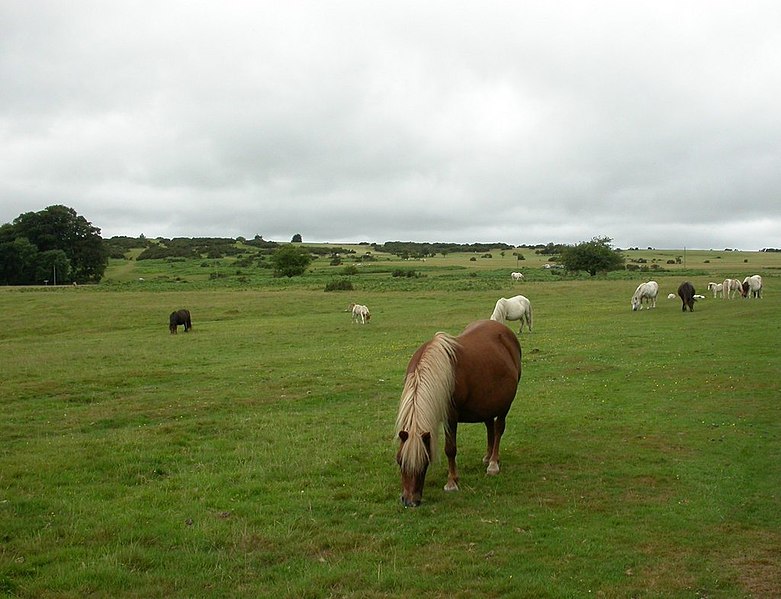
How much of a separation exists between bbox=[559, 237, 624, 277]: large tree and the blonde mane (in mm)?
72271

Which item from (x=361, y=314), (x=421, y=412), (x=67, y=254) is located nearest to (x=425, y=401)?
(x=421, y=412)

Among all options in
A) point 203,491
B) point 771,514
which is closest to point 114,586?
point 203,491

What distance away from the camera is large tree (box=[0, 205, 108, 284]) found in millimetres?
80312

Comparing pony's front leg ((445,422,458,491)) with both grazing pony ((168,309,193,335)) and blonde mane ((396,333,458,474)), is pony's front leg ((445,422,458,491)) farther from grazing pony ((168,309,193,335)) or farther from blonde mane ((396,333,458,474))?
grazing pony ((168,309,193,335))

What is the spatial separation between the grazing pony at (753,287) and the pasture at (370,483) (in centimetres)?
2117

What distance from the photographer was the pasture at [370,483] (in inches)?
234

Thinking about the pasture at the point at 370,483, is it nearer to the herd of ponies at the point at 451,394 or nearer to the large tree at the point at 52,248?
the herd of ponies at the point at 451,394

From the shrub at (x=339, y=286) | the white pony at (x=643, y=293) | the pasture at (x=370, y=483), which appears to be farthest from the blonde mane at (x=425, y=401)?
the shrub at (x=339, y=286)

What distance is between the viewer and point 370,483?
863 centimetres

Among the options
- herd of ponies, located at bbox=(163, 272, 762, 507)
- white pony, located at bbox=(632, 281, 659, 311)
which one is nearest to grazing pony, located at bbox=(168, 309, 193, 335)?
white pony, located at bbox=(632, 281, 659, 311)

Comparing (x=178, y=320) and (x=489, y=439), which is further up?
(x=489, y=439)

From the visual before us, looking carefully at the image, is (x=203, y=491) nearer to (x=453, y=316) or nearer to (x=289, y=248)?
(x=453, y=316)

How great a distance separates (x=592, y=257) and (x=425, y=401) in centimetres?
7326

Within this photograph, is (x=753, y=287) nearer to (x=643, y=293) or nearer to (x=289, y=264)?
(x=643, y=293)
